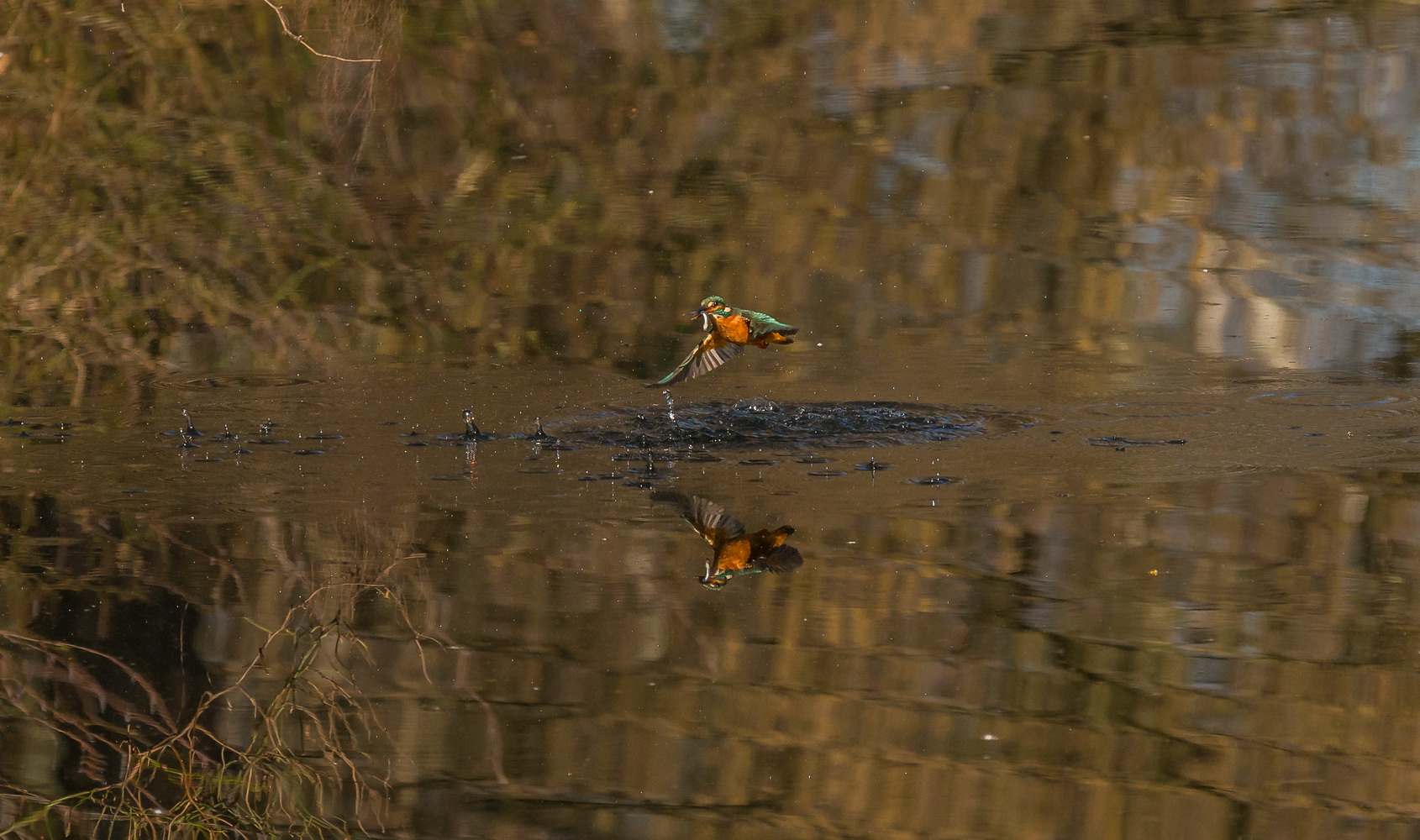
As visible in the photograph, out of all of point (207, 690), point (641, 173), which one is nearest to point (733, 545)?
point (207, 690)

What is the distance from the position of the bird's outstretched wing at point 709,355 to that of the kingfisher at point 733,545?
0.54 m

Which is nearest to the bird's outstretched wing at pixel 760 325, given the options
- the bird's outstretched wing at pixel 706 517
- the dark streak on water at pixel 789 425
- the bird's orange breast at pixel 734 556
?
the dark streak on water at pixel 789 425

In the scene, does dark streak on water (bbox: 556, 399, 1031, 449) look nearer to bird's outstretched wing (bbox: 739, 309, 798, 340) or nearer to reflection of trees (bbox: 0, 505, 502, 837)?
bird's outstretched wing (bbox: 739, 309, 798, 340)

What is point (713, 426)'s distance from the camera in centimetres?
565

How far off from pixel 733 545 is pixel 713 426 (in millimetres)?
1060

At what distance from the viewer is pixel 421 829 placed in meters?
3.32

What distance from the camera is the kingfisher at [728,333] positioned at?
531 centimetres

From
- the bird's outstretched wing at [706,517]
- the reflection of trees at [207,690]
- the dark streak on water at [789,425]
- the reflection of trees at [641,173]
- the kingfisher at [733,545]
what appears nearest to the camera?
the reflection of trees at [207,690]

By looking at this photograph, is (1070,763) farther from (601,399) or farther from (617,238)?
(617,238)

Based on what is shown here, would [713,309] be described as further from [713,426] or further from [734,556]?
[734,556]

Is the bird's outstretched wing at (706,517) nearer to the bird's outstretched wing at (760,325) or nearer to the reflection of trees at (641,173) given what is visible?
the bird's outstretched wing at (760,325)

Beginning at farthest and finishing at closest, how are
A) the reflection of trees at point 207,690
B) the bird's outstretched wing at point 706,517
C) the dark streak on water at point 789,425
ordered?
the dark streak on water at point 789,425 < the bird's outstretched wing at point 706,517 < the reflection of trees at point 207,690

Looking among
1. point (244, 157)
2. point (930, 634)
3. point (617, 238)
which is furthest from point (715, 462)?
point (244, 157)

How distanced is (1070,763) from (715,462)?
79.6 inches
